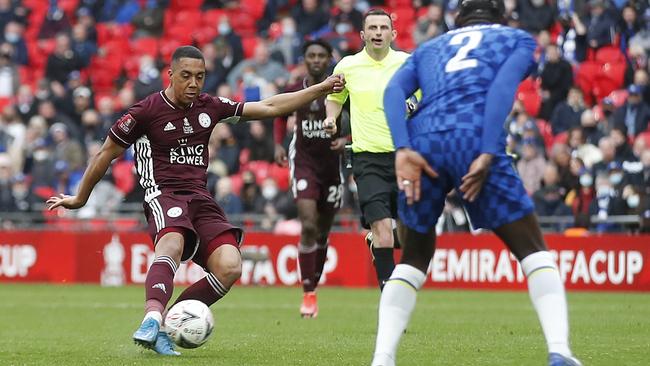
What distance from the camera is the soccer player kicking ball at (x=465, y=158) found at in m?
7.10

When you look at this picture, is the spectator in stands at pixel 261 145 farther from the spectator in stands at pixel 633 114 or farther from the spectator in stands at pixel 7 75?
the spectator in stands at pixel 7 75

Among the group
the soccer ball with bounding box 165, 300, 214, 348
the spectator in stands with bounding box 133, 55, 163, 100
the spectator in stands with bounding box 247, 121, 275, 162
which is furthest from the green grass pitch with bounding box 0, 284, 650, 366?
the spectator in stands with bounding box 133, 55, 163, 100

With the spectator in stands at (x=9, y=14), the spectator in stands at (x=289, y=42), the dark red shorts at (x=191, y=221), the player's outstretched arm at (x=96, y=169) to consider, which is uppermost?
the spectator in stands at (x=9, y=14)

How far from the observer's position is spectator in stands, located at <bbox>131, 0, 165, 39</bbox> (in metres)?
28.9

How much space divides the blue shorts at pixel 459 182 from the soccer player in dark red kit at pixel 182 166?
2382mm

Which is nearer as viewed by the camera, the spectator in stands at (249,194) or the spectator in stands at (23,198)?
the spectator in stands at (249,194)

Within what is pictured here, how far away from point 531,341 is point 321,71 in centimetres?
427

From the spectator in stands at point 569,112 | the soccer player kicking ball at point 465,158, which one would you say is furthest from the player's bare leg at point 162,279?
the spectator in stands at point 569,112

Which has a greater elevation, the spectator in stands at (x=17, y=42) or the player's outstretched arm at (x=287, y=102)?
the spectator in stands at (x=17, y=42)

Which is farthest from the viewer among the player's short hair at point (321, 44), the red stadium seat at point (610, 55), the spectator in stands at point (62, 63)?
the spectator in stands at point (62, 63)

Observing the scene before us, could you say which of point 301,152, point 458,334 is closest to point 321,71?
point 301,152

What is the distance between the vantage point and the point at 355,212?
21.5 m

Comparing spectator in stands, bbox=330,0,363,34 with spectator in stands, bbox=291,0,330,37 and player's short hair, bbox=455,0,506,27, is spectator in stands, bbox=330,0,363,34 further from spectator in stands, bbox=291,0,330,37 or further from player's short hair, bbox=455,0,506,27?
player's short hair, bbox=455,0,506,27

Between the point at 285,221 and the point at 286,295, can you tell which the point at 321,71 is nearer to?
the point at 286,295
